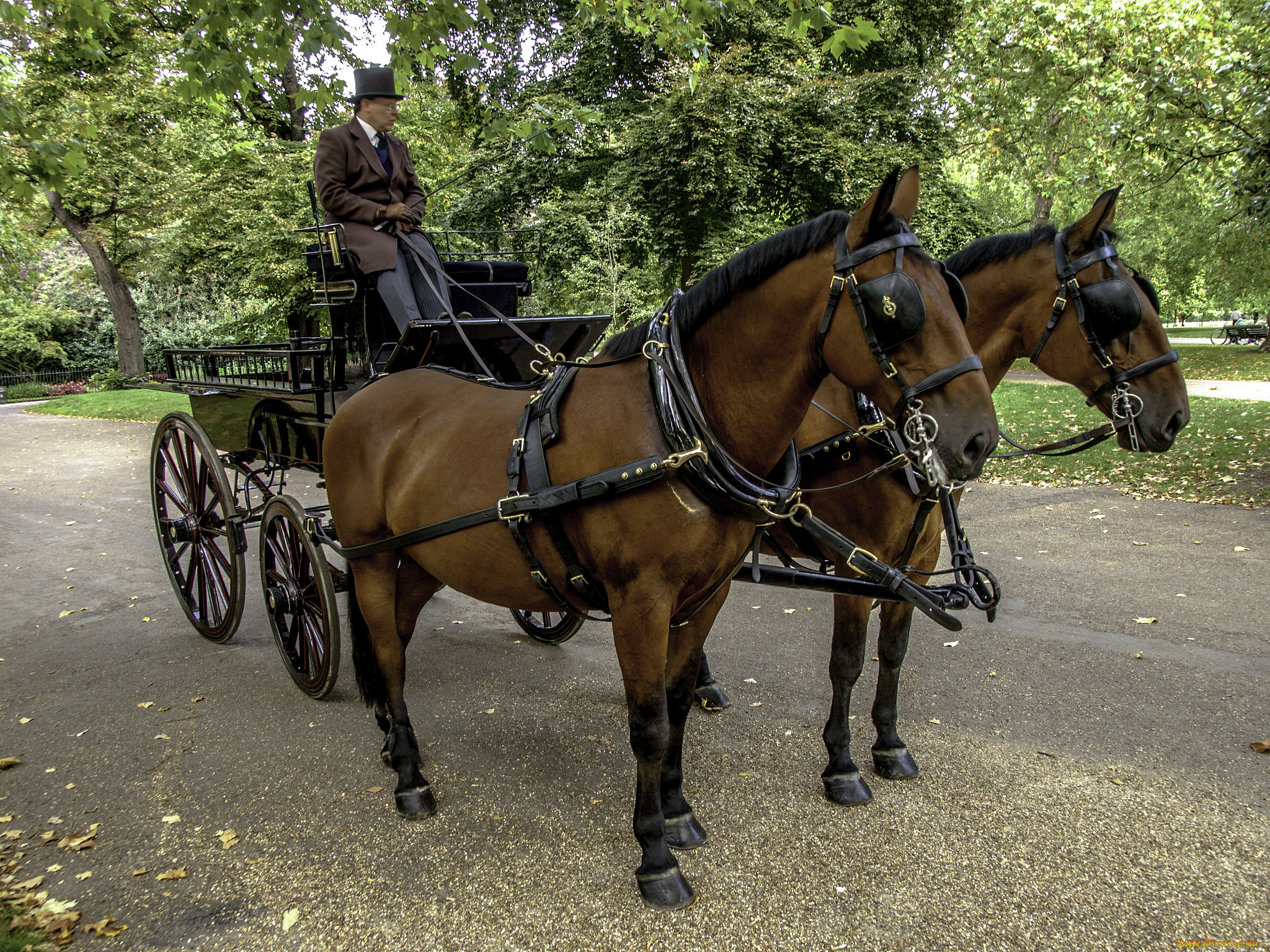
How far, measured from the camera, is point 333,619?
4.13 meters

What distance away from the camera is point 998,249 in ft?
10.9

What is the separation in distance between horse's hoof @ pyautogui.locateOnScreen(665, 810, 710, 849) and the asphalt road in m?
0.09

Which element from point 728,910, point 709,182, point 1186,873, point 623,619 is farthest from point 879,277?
point 709,182

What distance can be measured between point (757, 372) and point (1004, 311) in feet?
4.76

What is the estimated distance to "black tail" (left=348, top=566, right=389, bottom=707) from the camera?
3812mm

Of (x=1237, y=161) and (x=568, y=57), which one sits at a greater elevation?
(x=568, y=57)

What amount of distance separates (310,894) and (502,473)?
1698 millimetres

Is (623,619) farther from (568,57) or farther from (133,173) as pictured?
(133,173)

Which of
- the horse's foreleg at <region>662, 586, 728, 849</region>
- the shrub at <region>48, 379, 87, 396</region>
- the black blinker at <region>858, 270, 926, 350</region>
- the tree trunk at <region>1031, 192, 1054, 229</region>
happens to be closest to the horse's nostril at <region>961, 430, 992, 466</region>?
the black blinker at <region>858, 270, 926, 350</region>

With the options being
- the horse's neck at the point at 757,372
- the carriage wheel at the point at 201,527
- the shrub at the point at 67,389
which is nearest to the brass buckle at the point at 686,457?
the horse's neck at the point at 757,372

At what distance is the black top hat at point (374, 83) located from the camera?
4340 mm

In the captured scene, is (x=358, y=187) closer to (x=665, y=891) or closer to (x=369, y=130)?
(x=369, y=130)

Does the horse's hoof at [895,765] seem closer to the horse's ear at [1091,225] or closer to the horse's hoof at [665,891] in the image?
the horse's hoof at [665,891]

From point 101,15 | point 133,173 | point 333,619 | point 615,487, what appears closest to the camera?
point 615,487
